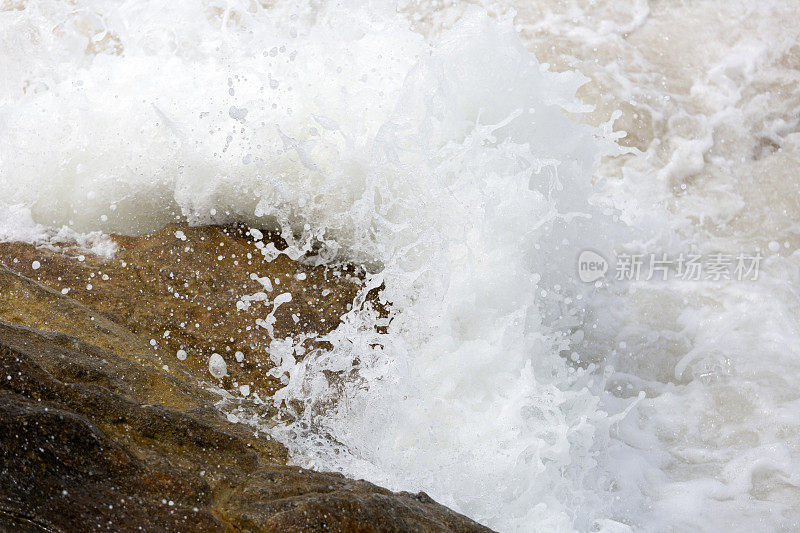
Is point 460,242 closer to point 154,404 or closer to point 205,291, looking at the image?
point 205,291

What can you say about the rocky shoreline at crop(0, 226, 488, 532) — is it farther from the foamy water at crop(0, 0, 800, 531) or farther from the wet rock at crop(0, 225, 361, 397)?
the foamy water at crop(0, 0, 800, 531)

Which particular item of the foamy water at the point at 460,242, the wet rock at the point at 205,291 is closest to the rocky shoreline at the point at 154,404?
the wet rock at the point at 205,291

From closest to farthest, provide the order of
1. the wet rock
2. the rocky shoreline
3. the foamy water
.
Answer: the rocky shoreline
the foamy water
the wet rock

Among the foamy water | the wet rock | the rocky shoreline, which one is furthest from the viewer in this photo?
the wet rock

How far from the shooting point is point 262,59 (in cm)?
377

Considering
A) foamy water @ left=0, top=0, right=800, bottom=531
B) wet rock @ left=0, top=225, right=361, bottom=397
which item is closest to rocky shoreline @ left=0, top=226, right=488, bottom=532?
wet rock @ left=0, top=225, right=361, bottom=397

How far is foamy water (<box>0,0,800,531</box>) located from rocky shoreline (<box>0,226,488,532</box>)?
18cm

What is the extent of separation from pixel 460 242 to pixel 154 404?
5.36 feet

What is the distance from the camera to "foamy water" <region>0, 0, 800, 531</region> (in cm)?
264

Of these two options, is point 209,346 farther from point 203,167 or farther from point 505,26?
point 505,26

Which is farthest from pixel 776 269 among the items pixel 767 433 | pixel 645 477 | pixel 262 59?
pixel 262 59

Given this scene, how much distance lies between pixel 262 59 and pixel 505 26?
4.25 feet

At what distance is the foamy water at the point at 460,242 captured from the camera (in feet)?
8.68

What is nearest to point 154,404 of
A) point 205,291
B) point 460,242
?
point 205,291
